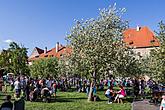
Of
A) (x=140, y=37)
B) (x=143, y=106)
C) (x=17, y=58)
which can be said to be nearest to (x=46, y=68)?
(x=17, y=58)

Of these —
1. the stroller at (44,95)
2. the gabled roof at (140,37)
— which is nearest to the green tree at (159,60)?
the stroller at (44,95)

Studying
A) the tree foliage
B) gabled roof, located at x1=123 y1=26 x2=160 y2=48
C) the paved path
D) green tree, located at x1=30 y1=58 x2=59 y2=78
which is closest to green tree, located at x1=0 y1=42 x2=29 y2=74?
green tree, located at x1=30 y1=58 x2=59 y2=78

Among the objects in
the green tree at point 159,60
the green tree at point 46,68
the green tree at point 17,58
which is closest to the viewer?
the green tree at point 159,60

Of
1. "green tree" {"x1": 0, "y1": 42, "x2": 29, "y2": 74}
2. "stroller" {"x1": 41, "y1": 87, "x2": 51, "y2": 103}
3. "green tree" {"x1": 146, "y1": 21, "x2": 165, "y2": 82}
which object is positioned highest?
"green tree" {"x1": 0, "y1": 42, "x2": 29, "y2": 74}

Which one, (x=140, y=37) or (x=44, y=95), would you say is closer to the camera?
(x=44, y=95)

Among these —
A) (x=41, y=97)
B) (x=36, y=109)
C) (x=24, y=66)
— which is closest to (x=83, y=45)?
(x=41, y=97)

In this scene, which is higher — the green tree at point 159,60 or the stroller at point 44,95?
the green tree at point 159,60

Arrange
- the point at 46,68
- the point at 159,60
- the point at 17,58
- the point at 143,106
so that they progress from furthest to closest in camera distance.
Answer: the point at 17,58, the point at 46,68, the point at 159,60, the point at 143,106

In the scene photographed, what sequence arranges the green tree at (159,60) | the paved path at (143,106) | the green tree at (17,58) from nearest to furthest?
1. the paved path at (143,106)
2. the green tree at (159,60)
3. the green tree at (17,58)

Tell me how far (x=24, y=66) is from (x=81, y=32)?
49651mm

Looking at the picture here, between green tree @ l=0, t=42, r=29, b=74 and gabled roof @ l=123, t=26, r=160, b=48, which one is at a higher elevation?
gabled roof @ l=123, t=26, r=160, b=48

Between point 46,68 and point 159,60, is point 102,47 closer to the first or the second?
point 159,60

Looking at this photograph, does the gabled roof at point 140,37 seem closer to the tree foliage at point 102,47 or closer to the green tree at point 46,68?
the green tree at point 46,68

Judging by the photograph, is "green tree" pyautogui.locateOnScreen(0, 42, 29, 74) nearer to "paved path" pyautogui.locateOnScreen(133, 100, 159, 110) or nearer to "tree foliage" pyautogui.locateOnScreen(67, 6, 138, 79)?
"tree foliage" pyautogui.locateOnScreen(67, 6, 138, 79)
